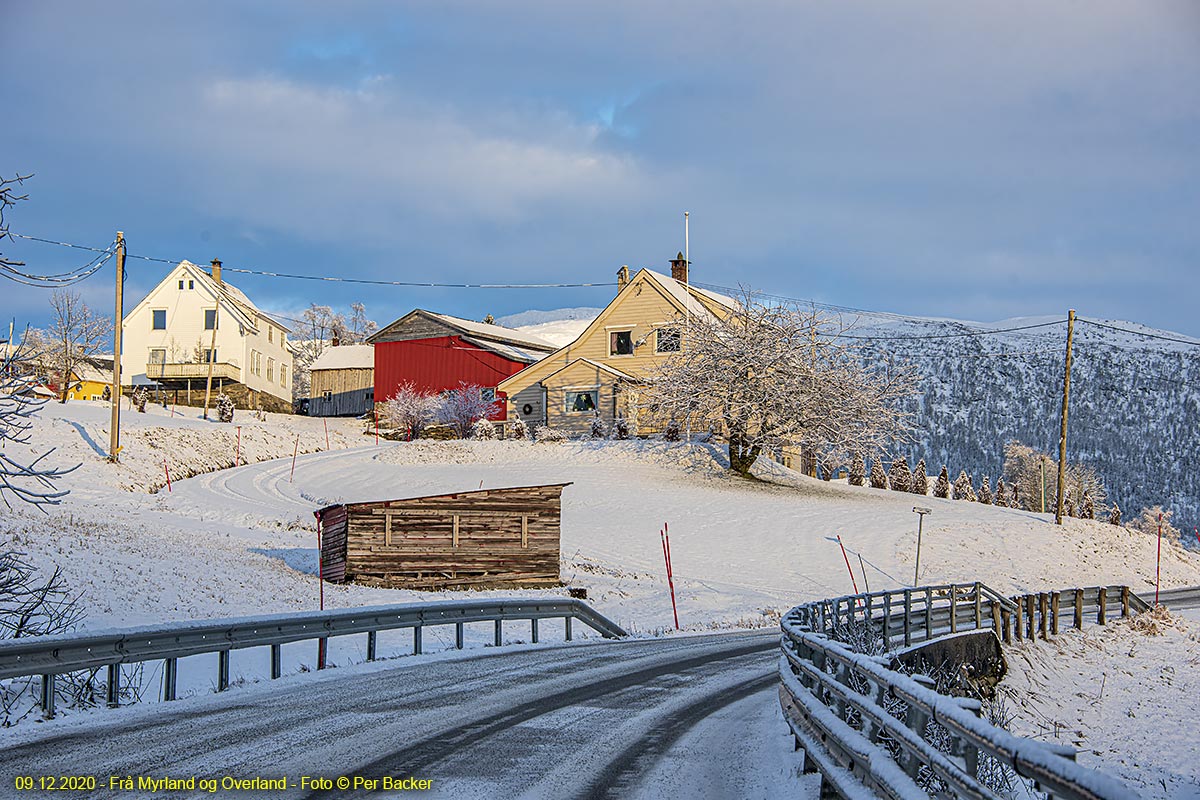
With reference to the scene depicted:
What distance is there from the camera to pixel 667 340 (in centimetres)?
6091

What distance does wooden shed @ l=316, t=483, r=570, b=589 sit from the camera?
28.9 meters

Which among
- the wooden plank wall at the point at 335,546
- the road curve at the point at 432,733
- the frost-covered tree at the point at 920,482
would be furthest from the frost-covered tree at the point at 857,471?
the road curve at the point at 432,733

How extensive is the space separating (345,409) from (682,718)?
79.6 m

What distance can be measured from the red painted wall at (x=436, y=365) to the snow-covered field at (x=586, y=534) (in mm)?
13021

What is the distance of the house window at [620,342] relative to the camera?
210 ft

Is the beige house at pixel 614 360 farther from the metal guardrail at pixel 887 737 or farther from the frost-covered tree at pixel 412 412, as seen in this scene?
the metal guardrail at pixel 887 737

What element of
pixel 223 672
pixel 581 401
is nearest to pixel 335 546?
pixel 223 672

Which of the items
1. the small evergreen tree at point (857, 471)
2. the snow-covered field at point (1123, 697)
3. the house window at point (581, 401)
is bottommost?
the snow-covered field at point (1123, 697)

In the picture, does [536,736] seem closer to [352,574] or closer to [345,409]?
[352,574]

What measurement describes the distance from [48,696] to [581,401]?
52.1 m

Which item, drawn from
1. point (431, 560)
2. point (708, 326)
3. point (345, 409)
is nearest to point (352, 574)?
point (431, 560)

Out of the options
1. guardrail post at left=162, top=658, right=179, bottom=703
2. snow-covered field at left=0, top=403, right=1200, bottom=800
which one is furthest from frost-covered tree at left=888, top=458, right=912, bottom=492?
guardrail post at left=162, top=658, right=179, bottom=703

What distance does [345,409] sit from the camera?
8750cm

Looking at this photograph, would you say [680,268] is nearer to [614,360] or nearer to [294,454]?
[614,360]
